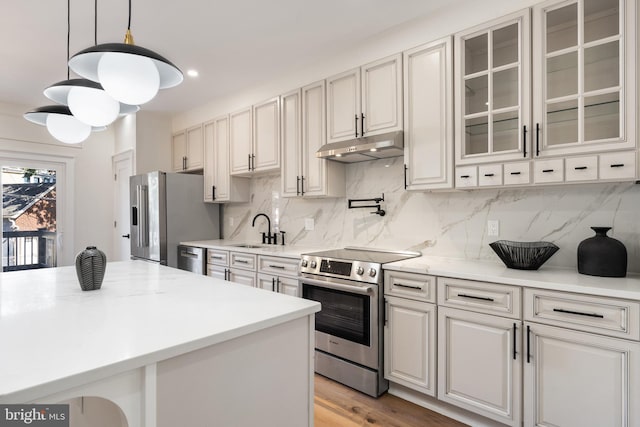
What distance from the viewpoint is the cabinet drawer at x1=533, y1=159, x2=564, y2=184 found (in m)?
1.88

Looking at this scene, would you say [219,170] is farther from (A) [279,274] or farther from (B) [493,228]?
(B) [493,228]

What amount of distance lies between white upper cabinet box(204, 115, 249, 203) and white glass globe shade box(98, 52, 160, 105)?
2791 millimetres

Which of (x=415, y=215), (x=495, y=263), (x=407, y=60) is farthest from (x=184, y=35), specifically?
(x=495, y=263)

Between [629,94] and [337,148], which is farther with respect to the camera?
[337,148]

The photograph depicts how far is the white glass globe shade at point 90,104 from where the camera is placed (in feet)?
5.08

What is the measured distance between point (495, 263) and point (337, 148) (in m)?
1.44

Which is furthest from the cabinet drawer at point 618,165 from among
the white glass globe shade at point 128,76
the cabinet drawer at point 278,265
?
the white glass globe shade at point 128,76

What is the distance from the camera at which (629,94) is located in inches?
66.9

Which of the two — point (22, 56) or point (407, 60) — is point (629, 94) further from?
point (22, 56)

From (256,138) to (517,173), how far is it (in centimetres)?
259

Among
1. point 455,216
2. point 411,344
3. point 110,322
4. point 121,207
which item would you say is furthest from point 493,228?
point 121,207

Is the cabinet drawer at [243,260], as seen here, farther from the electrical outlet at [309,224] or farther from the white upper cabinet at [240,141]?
the white upper cabinet at [240,141]

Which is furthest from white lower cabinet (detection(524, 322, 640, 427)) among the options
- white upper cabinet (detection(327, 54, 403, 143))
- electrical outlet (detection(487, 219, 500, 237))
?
white upper cabinet (detection(327, 54, 403, 143))

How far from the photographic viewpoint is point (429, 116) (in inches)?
93.8
